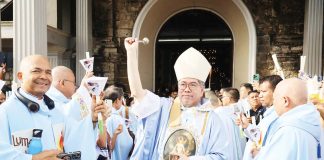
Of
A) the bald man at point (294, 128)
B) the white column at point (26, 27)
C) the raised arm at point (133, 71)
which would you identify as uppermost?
the white column at point (26, 27)

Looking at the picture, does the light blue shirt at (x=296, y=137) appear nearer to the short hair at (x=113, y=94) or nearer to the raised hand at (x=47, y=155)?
the raised hand at (x=47, y=155)

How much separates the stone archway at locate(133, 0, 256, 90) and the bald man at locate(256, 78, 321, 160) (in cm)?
1002

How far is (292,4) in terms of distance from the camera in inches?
509

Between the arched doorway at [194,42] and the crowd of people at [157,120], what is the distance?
1074cm

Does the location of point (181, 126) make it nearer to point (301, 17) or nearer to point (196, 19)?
point (301, 17)

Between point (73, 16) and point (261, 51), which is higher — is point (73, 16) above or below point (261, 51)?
above

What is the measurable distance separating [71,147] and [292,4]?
10.9 meters

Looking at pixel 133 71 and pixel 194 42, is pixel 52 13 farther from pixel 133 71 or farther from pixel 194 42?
pixel 133 71

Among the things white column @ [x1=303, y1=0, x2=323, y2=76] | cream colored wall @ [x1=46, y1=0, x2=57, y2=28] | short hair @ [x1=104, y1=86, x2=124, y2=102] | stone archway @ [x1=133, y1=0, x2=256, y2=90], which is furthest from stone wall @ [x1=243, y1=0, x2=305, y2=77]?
short hair @ [x1=104, y1=86, x2=124, y2=102]

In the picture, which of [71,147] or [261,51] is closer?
[71,147]

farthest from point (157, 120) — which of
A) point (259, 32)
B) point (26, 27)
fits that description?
point (259, 32)

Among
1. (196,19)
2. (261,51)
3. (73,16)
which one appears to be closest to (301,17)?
(261,51)

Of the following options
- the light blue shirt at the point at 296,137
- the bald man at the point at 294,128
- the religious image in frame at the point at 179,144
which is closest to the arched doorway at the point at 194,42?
the religious image in frame at the point at 179,144

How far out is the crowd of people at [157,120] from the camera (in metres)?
2.91
